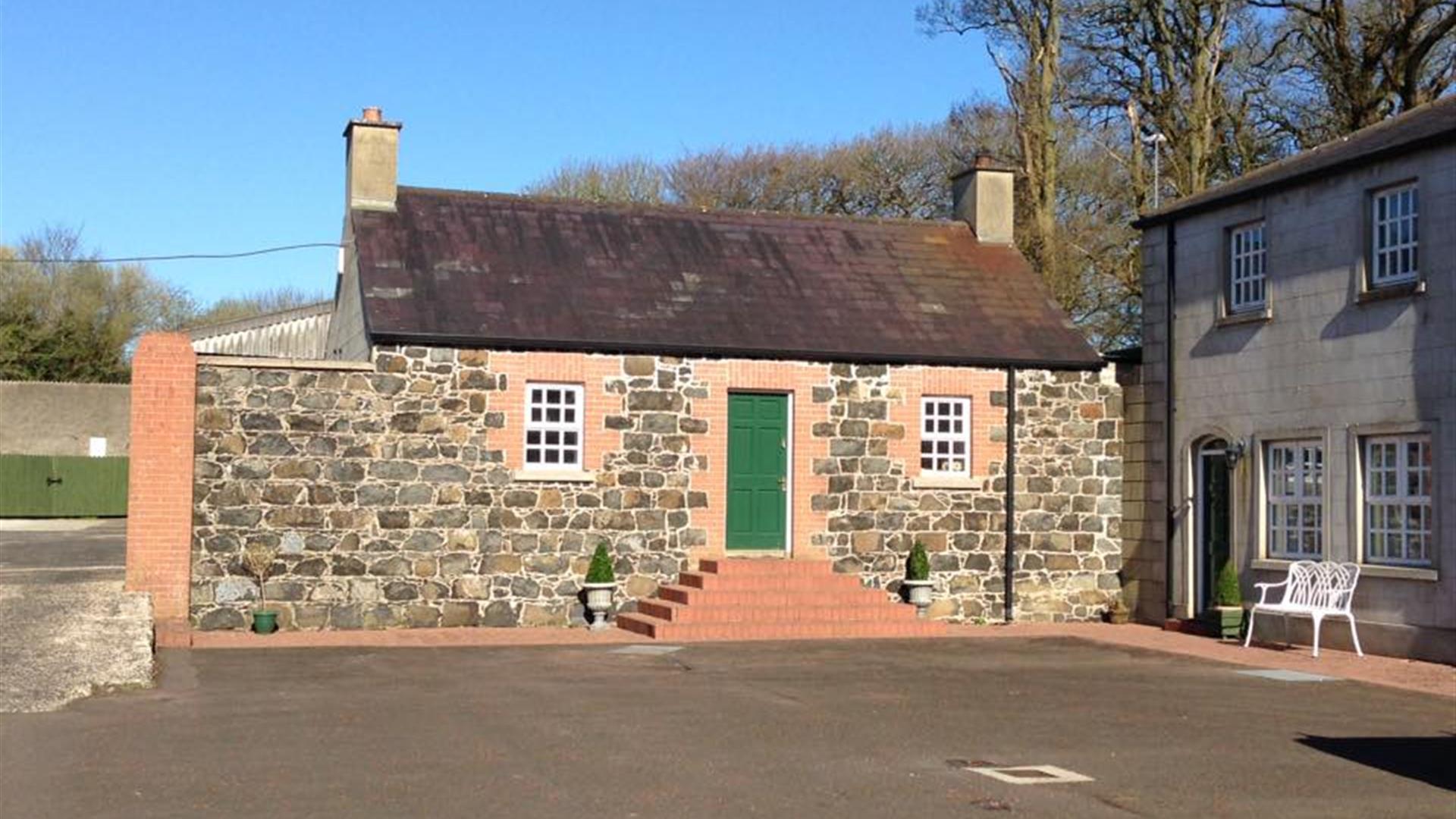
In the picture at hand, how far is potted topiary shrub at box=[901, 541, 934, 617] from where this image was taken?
2028cm

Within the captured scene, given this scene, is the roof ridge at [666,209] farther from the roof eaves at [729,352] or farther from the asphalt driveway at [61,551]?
the asphalt driveway at [61,551]

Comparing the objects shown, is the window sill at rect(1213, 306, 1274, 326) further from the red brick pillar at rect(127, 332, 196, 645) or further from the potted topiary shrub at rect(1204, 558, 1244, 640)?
the red brick pillar at rect(127, 332, 196, 645)

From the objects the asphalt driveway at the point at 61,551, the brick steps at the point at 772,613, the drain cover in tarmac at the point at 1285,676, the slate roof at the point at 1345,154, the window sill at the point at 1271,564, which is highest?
the slate roof at the point at 1345,154

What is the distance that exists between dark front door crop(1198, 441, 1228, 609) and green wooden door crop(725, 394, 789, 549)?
16.9 ft

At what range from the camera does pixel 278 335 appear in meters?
26.3

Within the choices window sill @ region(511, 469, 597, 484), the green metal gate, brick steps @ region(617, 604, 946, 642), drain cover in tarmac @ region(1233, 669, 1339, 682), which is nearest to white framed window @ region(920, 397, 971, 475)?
brick steps @ region(617, 604, 946, 642)

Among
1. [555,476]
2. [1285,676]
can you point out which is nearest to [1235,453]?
[1285,676]

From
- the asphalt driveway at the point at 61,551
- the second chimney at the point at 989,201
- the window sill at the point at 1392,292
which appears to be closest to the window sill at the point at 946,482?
the second chimney at the point at 989,201

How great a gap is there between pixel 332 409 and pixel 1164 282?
1037cm

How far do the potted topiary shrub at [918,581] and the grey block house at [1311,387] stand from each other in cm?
303

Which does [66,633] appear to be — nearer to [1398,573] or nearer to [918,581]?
[918,581]

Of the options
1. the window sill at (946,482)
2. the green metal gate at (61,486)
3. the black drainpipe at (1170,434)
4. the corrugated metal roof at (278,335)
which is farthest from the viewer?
the green metal gate at (61,486)

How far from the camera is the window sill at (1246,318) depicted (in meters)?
18.7

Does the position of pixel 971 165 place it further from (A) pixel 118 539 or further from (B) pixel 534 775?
(A) pixel 118 539
